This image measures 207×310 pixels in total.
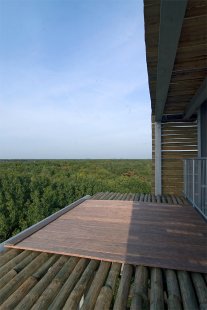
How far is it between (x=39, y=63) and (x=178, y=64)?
27.9 ft

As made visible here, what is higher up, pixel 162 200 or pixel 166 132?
pixel 166 132

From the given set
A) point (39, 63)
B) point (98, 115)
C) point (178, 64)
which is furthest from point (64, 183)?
point (178, 64)

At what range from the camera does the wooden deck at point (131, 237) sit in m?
2.75

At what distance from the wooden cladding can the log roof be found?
9.95ft

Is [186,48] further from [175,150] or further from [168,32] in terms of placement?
[175,150]

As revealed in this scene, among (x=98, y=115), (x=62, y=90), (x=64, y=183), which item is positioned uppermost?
(x=62, y=90)

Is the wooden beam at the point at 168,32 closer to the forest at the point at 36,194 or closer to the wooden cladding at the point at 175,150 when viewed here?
the wooden cladding at the point at 175,150

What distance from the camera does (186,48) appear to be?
3102mm

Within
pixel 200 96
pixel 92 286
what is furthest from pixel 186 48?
pixel 92 286

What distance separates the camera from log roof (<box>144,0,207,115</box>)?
7.22 ft

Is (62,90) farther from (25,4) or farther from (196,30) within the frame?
(196,30)

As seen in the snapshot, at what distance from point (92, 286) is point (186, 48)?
3.09 m

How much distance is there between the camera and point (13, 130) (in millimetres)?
25531

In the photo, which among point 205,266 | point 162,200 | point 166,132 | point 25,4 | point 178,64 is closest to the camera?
point 205,266
